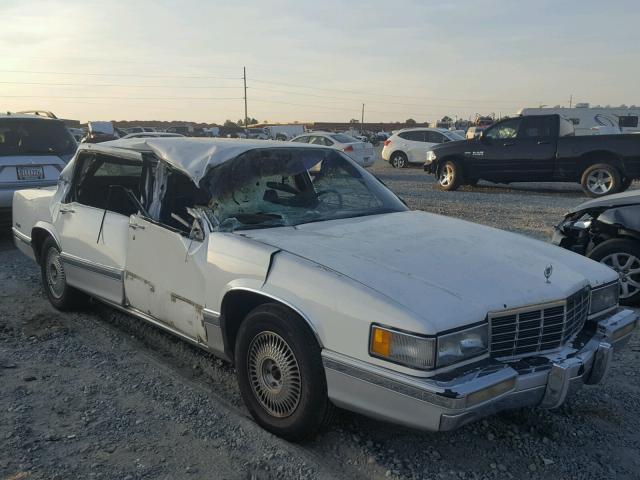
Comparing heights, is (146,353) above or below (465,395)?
below

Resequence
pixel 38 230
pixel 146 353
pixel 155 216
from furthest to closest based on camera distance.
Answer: pixel 38 230, pixel 146 353, pixel 155 216

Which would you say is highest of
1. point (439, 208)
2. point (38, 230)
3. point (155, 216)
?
point (155, 216)

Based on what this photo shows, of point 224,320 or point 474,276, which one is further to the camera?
point 224,320

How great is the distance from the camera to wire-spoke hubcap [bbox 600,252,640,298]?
5.26m

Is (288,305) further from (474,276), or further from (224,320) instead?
(474,276)

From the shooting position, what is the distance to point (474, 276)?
2893mm

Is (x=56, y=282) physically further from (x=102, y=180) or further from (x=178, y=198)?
(x=178, y=198)

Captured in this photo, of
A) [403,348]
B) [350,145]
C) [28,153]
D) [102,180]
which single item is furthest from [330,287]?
[350,145]

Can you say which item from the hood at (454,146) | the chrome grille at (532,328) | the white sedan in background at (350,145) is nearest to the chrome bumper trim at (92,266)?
the chrome grille at (532,328)

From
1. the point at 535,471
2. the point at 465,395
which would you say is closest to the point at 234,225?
the point at 465,395

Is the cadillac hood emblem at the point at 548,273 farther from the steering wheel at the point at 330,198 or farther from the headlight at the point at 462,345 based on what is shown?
the steering wheel at the point at 330,198

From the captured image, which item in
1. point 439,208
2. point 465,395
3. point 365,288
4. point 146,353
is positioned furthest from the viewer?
point 439,208

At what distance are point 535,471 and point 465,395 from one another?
32.0 inches

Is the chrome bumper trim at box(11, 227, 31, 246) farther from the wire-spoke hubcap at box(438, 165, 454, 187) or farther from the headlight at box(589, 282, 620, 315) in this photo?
the wire-spoke hubcap at box(438, 165, 454, 187)
